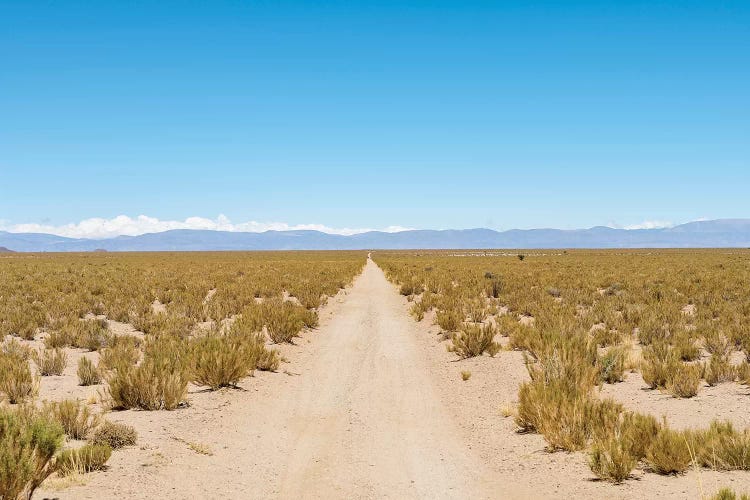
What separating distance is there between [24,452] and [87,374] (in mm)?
5666

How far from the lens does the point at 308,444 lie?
698cm

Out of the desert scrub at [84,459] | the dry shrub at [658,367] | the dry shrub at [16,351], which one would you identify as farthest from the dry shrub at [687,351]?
Result: the dry shrub at [16,351]

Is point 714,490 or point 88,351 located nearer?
point 714,490

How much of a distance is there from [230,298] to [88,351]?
9802 mm

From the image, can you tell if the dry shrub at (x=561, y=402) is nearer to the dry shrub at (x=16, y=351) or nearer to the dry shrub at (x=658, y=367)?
the dry shrub at (x=658, y=367)

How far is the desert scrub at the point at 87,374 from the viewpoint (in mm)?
9578

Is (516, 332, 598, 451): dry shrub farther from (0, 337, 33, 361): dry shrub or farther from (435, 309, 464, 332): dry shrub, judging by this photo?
(0, 337, 33, 361): dry shrub

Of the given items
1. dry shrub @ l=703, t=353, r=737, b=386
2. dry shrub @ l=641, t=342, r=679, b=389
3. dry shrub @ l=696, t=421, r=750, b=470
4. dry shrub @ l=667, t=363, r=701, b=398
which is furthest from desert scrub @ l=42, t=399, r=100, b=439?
dry shrub @ l=703, t=353, r=737, b=386

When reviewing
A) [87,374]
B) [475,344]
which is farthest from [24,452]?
[475,344]

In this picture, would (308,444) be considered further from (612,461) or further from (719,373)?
(719,373)

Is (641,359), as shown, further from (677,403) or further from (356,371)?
(356,371)

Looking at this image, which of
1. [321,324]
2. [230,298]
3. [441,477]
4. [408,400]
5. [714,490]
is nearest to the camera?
[714,490]

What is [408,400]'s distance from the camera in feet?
30.1

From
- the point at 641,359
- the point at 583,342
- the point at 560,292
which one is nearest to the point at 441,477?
the point at 583,342
